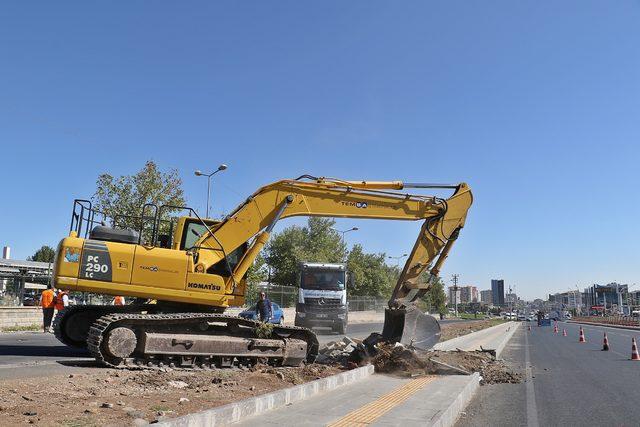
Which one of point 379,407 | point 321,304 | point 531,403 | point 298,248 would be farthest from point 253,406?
point 298,248

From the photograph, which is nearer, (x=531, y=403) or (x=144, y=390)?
(x=144, y=390)

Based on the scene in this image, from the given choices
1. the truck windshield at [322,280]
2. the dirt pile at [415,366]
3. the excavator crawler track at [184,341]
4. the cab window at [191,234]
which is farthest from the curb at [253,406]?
the truck windshield at [322,280]

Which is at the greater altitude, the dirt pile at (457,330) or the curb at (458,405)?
the dirt pile at (457,330)

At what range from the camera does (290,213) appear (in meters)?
11.6

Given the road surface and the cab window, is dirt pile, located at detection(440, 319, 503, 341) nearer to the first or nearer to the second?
the cab window

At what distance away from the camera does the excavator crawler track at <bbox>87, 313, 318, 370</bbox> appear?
9.43 m

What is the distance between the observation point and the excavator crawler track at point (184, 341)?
9.43 meters

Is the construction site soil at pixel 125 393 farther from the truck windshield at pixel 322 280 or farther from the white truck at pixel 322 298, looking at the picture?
the truck windshield at pixel 322 280

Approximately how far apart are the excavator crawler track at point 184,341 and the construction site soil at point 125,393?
499 mm

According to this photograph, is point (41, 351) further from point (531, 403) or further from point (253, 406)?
point (531, 403)

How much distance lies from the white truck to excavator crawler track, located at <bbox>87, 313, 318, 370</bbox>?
42.4 feet

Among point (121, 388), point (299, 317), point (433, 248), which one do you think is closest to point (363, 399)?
point (121, 388)

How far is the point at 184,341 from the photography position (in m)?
9.91

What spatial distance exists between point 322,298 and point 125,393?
17.7m
